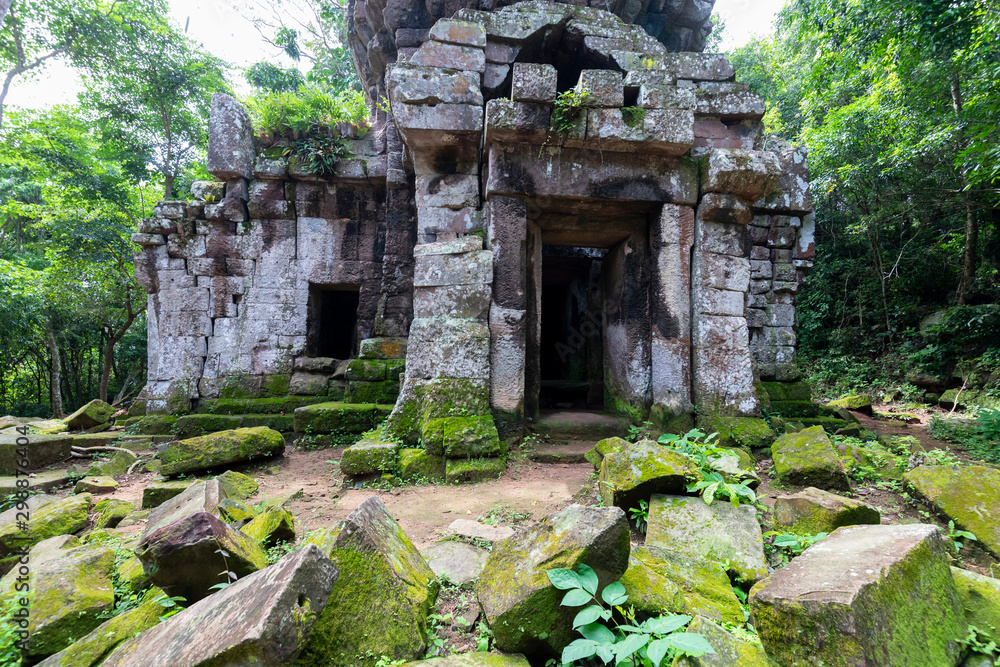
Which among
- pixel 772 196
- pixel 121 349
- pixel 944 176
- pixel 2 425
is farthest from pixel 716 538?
pixel 121 349

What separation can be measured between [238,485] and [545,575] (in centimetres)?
338

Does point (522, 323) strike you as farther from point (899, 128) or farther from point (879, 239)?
point (879, 239)

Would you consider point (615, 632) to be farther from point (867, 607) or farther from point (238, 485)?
point (238, 485)

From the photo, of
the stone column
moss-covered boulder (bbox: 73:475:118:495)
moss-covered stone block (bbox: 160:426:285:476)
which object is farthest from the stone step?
moss-covered boulder (bbox: 73:475:118:495)

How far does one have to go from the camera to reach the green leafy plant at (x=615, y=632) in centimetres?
136

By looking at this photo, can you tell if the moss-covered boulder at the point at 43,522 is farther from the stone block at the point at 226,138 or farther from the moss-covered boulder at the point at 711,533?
the stone block at the point at 226,138

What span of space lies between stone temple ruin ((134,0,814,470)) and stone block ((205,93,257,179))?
1.4 inches

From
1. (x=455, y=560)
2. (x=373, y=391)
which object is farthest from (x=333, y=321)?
(x=455, y=560)

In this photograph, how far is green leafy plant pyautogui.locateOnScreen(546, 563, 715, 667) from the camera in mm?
1360

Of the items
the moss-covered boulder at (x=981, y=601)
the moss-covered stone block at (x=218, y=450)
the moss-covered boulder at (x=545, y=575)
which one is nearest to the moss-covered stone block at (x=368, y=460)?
the moss-covered stone block at (x=218, y=450)

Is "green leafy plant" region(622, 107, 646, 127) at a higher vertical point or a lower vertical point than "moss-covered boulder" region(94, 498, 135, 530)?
higher

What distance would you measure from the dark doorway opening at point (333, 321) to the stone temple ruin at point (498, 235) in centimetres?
13

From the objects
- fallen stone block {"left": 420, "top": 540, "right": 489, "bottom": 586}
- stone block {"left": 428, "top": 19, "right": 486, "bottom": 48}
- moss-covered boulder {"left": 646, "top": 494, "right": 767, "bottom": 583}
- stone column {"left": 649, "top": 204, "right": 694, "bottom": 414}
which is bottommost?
fallen stone block {"left": 420, "top": 540, "right": 489, "bottom": 586}

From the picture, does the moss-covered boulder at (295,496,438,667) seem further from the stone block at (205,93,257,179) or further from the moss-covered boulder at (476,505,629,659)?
the stone block at (205,93,257,179)
